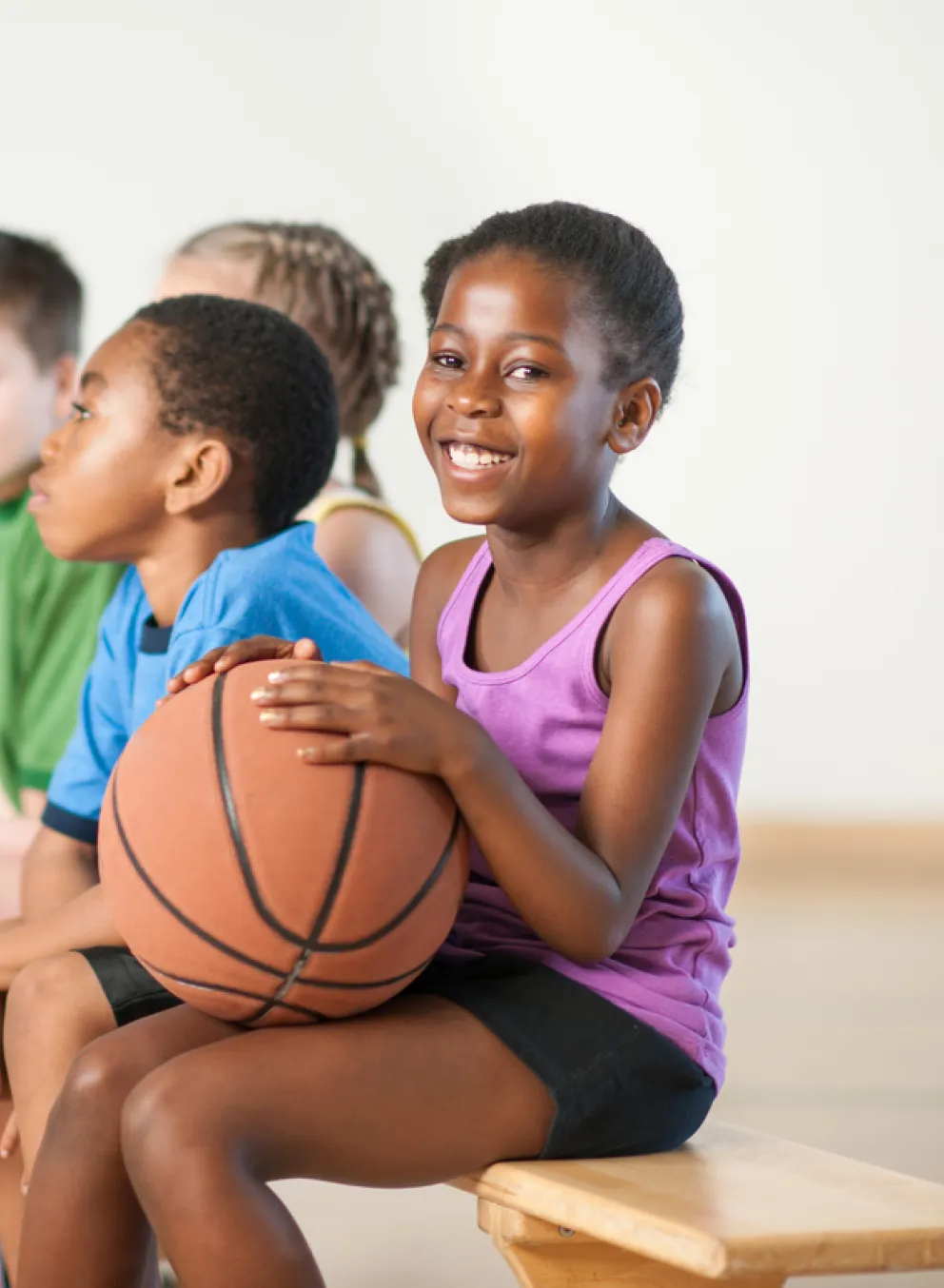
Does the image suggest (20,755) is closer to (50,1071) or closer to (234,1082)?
(50,1071)

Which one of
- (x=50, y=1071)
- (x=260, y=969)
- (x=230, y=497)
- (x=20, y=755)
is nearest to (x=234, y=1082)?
(x=260, y=969)

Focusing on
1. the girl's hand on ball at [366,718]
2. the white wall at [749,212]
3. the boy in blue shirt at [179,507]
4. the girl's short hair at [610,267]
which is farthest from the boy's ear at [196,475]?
the white wall at [749,212]

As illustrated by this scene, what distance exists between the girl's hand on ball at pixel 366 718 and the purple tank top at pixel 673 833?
0.23 meters

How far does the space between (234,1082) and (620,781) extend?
0.41m

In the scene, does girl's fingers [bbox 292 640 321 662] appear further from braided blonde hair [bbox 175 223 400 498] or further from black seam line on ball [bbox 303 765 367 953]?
braided blonde hair [bbox 175 223 400 498]

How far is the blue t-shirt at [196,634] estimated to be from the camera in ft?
6.37

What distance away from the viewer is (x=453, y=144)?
6.83 m

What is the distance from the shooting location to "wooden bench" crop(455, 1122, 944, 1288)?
1335mm

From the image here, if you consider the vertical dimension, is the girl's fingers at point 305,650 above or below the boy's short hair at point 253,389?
below

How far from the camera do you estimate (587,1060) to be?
1.53 m

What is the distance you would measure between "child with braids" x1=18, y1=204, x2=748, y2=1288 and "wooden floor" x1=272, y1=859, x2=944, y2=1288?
0.97 m

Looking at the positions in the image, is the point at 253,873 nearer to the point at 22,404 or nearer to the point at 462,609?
the point at 462,609

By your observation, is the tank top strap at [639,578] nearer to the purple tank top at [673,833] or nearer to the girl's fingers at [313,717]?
the purple tank top at [673,833]

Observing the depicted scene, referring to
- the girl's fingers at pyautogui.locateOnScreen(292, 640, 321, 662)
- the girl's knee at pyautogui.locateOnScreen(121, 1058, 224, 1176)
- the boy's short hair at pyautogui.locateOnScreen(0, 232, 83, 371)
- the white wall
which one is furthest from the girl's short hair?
the white wall
